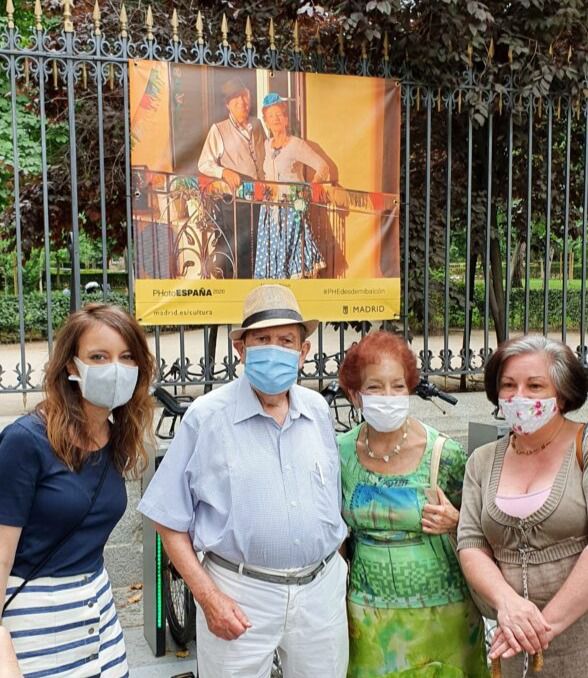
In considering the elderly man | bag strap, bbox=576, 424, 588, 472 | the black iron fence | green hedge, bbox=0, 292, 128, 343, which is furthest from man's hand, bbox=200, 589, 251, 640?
green hedge, bbox=0, 292, 128, 343

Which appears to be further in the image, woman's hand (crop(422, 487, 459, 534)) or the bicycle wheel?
the bicycle wheel

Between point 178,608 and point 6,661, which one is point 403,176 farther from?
point 6,661

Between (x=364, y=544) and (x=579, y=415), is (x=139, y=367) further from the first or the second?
(x=579, y=415)

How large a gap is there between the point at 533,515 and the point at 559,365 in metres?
0.50

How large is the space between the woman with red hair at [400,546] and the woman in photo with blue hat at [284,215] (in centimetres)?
314

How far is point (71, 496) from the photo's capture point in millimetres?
2143

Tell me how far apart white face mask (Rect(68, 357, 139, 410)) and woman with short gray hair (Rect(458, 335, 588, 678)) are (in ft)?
3.94

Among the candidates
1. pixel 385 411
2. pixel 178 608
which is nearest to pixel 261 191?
pixel 178 608

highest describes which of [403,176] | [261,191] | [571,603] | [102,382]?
[403,176]

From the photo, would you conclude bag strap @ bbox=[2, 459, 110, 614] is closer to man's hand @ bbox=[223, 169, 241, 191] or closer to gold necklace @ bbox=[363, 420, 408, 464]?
gold necklace @ bbox=[363, 420, 408, 464]

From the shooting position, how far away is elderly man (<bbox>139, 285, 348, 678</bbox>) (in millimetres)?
2338

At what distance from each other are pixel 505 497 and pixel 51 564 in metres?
1.42

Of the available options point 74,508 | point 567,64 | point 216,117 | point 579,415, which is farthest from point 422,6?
point 74,508

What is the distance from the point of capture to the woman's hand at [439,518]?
2.44m
